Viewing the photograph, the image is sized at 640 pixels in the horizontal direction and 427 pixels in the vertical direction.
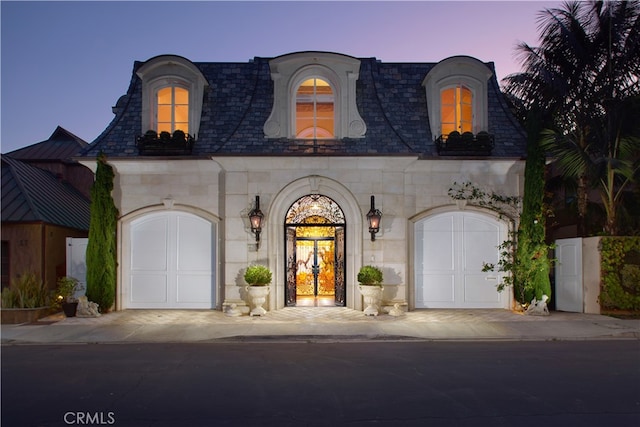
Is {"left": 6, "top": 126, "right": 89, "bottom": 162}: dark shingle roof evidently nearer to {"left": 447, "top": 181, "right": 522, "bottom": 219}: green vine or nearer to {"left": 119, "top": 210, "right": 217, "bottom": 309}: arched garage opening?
{"left": 119, "top": 210, "right": 217, "bottom": 309}: arched garage opening

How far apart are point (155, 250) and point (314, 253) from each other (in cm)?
528

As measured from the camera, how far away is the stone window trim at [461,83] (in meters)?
16.3

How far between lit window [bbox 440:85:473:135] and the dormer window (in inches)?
292

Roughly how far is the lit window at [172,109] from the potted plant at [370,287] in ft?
21.6

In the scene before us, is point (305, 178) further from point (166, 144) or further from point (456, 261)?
point (456, 261)

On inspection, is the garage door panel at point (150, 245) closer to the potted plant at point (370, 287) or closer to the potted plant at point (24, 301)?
the potted plant at point (24, 301)

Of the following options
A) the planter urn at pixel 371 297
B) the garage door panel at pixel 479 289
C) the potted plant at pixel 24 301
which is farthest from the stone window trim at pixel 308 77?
the potted plant at pixel 24 301

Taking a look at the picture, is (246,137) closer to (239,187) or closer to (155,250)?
(239,187)

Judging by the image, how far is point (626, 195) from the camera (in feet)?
59.6

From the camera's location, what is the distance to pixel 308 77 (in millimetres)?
15938

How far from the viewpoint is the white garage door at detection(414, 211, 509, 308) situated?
16156 millimetres

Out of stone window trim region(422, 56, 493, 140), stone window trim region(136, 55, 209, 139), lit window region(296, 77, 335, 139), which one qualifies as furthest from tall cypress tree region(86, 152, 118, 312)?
stone window trim region(422, 56, 493, 140)

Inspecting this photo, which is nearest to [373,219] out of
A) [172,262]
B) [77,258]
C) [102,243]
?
[172,262]

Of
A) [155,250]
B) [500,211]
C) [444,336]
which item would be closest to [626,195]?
[500,211]
